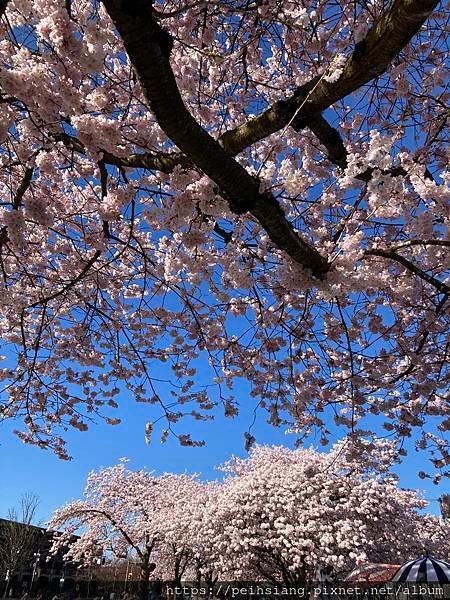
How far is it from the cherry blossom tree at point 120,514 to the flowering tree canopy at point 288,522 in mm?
48

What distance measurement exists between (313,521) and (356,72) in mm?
12445

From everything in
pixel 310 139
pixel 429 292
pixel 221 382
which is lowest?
pixel 221 382

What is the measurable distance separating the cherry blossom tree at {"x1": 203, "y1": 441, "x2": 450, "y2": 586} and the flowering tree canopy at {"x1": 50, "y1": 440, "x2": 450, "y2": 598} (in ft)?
0.09

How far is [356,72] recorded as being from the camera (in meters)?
2.20

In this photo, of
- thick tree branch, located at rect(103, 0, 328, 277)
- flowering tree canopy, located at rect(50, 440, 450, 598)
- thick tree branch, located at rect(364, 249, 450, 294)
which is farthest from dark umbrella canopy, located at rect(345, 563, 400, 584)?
thick tree branch, located at rect(103, 0, 328, 277)

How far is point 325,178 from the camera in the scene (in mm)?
4344

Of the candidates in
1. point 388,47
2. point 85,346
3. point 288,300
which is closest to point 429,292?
point 288,300

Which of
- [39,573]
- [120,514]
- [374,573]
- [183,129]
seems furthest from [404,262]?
[39,573]

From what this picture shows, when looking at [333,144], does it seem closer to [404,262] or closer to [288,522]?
[404,262]

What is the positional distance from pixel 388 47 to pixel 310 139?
90.2 inches

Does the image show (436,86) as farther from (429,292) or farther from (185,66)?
(185,66)

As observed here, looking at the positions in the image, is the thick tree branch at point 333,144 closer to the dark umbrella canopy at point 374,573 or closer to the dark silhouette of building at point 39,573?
the dark umbrella canopy at point 374,573

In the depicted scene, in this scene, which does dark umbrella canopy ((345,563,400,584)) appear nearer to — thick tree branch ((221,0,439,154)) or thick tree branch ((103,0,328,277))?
thick tree branch ((103,0,328,277))

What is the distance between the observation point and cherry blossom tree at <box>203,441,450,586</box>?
40.5 ft
